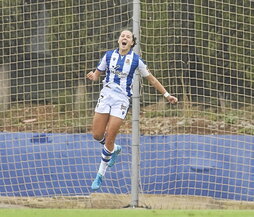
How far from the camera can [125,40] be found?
7.89m

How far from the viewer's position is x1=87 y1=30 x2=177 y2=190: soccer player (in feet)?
26.0

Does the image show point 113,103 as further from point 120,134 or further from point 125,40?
point 120,134

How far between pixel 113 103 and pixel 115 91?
0.46 feet

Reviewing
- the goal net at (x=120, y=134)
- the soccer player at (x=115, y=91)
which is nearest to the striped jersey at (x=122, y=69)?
the soccer player at (x=115, y=91)

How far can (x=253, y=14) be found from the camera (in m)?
12.0

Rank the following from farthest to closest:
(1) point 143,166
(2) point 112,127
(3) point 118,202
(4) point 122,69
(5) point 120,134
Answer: (5) point 120,134 → (1) point 143,166 → (3) point 118,202 → (4) point 122,69 → (2) point 112,127

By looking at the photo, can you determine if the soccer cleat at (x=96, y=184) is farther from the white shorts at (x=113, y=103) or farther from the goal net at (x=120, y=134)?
the goal net at (x=120, y=134)

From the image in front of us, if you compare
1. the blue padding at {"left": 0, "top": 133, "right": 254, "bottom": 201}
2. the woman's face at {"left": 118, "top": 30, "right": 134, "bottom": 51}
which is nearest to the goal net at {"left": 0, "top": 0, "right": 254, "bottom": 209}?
the blue padding at {"left": 0, "top": 133, "right": 254, "bottom": 201}

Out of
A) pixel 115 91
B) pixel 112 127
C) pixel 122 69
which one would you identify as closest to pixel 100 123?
pixel 112 127

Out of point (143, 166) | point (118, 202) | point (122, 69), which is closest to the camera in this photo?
point (122, 69)

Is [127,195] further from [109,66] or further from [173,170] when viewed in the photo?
[109,66]

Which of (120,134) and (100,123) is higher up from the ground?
(100,123)

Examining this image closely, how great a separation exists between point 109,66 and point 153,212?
2365 mm

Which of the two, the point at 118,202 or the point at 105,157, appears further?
the point at 118,202
